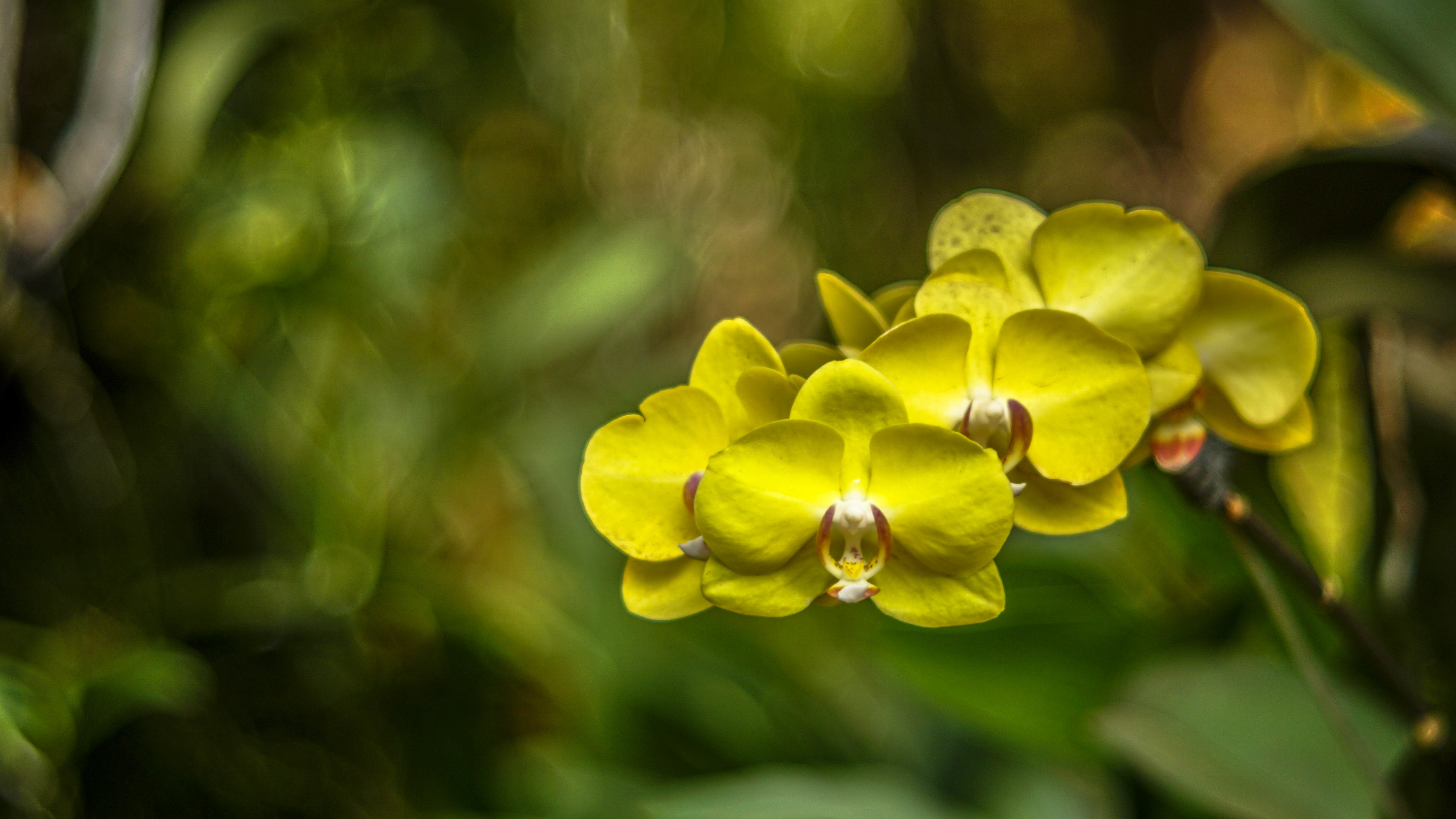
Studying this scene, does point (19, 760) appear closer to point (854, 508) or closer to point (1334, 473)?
point (854, 508)

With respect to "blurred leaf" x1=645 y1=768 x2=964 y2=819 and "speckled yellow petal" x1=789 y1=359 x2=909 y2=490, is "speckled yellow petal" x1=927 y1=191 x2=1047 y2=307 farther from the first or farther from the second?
"blurred leaf" x1=645 y1=768 x2=964 y2=819

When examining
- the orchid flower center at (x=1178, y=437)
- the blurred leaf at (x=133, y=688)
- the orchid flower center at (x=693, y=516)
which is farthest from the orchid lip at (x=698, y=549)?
the blurred leaf at (x=133, y=688)

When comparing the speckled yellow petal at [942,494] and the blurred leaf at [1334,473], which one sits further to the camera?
the blurred leaf at [1334,473]

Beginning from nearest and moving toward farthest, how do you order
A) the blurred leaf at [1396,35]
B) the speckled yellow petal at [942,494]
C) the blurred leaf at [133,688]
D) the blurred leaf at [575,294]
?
the speckled yellow petal at [942,494] < the blurred leaf at [1396,35] < the blurred leaf at [133,688] < the blurred leaf at [575,294]

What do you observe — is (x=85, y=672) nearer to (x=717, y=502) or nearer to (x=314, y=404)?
(x=314, y=404)

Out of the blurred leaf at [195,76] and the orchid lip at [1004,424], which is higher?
the blurred leaf at [195,76]

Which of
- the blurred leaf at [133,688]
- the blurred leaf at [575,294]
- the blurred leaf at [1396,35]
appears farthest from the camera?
the blurred leaf at [575,294]

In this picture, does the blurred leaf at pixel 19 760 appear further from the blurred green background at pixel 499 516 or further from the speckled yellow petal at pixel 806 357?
the speckled yellow petal at pixel 806 357

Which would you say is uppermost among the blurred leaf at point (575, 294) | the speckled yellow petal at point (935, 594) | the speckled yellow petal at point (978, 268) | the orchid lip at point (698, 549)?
the speckled yellow petal at point (978, 268)
